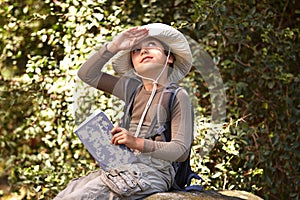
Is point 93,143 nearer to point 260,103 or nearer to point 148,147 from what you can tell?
point 148,147

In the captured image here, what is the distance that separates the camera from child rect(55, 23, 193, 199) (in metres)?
2.66

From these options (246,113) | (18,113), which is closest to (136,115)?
(246,113)

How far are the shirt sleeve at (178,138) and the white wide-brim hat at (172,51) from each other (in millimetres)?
154

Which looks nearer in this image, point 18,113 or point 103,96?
point 103,96

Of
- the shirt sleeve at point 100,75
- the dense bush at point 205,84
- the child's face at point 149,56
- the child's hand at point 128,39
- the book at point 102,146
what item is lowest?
the dense bush at point 205,84

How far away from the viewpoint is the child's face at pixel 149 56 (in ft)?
9.09

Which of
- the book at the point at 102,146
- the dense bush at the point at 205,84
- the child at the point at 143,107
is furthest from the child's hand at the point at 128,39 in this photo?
the dense bush at the point at 205,84

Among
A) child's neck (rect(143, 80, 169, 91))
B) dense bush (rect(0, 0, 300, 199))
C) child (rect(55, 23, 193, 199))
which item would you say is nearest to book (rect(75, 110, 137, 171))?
child (rect(55, 23, 193, 199))

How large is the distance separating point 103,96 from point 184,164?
143 centimetres

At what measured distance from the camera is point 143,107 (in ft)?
9.29

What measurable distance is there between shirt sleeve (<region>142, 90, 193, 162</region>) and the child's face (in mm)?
151

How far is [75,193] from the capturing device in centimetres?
264

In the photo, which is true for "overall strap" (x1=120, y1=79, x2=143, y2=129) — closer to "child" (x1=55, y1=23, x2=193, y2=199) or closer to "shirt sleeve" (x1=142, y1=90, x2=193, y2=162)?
"child" (x1=55, y1=23, x2=193, y2=199)

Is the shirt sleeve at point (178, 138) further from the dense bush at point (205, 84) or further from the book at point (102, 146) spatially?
the dense bush at point (205, 84)
